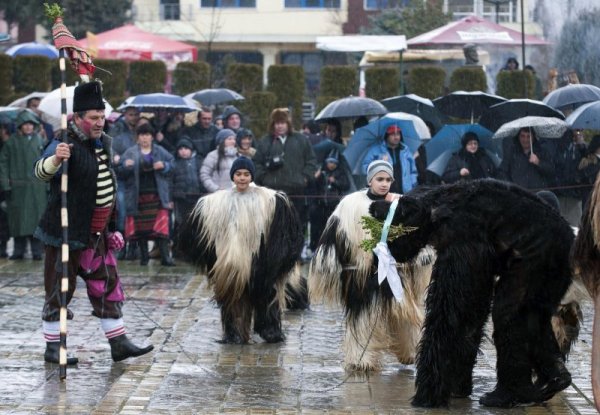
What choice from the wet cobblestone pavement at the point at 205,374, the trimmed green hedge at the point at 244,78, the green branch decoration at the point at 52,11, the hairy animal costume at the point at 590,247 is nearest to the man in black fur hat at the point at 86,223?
the wet cobblestone pavement at the point at 205,374

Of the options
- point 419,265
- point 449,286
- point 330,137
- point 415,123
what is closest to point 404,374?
point 419,265

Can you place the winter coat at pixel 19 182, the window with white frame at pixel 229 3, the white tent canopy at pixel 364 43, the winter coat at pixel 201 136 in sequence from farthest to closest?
1. the window with white frame at pixel 229 3
2. the white tent canopy at pixel 364 43
3. the winter coat at pixel 201 136
4. the winter coat at pixel 19 182

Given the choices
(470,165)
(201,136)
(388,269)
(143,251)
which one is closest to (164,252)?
(143,251)

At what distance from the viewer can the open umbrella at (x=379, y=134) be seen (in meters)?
17.2

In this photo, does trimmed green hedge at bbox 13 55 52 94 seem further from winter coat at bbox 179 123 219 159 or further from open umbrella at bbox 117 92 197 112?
winter coat at bbox 179 123 219 159

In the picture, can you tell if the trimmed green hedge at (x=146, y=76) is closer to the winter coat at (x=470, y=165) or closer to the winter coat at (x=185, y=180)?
the winter coat at (x=185, y=180)

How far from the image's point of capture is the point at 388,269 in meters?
9.70

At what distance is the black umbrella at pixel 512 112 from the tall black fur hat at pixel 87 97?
770 cm

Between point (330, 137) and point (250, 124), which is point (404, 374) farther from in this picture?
point (250, 124)

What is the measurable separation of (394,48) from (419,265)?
659 inches

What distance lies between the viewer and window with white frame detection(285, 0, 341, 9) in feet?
185

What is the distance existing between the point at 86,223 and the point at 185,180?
26.1 feet

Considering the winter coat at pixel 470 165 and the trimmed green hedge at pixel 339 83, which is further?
the trimmed green hedge at pixel 339 83

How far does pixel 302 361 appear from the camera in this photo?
11031mm
